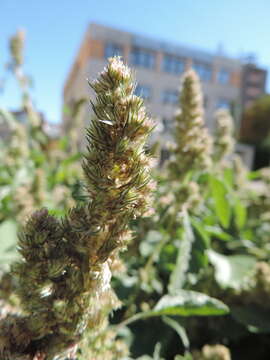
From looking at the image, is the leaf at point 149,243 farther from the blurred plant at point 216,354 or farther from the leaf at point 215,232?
the blurred plant at point 216,354

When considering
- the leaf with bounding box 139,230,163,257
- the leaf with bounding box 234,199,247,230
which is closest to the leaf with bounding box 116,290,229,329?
the leaf with bounding box 139,230,163,257

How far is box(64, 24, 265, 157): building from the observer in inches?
1217

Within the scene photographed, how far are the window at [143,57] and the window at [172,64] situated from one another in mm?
1296

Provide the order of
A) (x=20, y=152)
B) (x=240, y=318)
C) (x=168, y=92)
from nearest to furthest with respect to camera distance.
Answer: (x=240, y=318) < (x=20, y=152) < (x=168, y=92)

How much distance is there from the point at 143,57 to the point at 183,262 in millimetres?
34803

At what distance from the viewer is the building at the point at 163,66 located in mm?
30922

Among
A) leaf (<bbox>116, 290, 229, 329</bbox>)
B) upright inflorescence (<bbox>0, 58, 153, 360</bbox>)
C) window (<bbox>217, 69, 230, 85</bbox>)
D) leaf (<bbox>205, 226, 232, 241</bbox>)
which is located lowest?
leaf (<bbox>205, 226, 232, 241</bbox>)

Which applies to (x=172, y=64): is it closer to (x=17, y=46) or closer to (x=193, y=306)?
(x=17, y=46)

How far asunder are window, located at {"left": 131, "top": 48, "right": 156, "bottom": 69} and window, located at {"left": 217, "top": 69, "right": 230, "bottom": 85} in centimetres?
751

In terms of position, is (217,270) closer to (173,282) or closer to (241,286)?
(241,286)

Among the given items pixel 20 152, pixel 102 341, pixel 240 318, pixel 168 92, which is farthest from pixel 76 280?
pixel 168 92

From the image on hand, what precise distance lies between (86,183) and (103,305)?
222mm

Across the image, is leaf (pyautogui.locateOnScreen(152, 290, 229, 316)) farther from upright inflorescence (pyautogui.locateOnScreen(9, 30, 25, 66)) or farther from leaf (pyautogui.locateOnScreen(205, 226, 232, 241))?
upright inflorescence (pyautogui.locateOnScreen(9, 30, 25, 66))

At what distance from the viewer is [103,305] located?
55 centimetres
